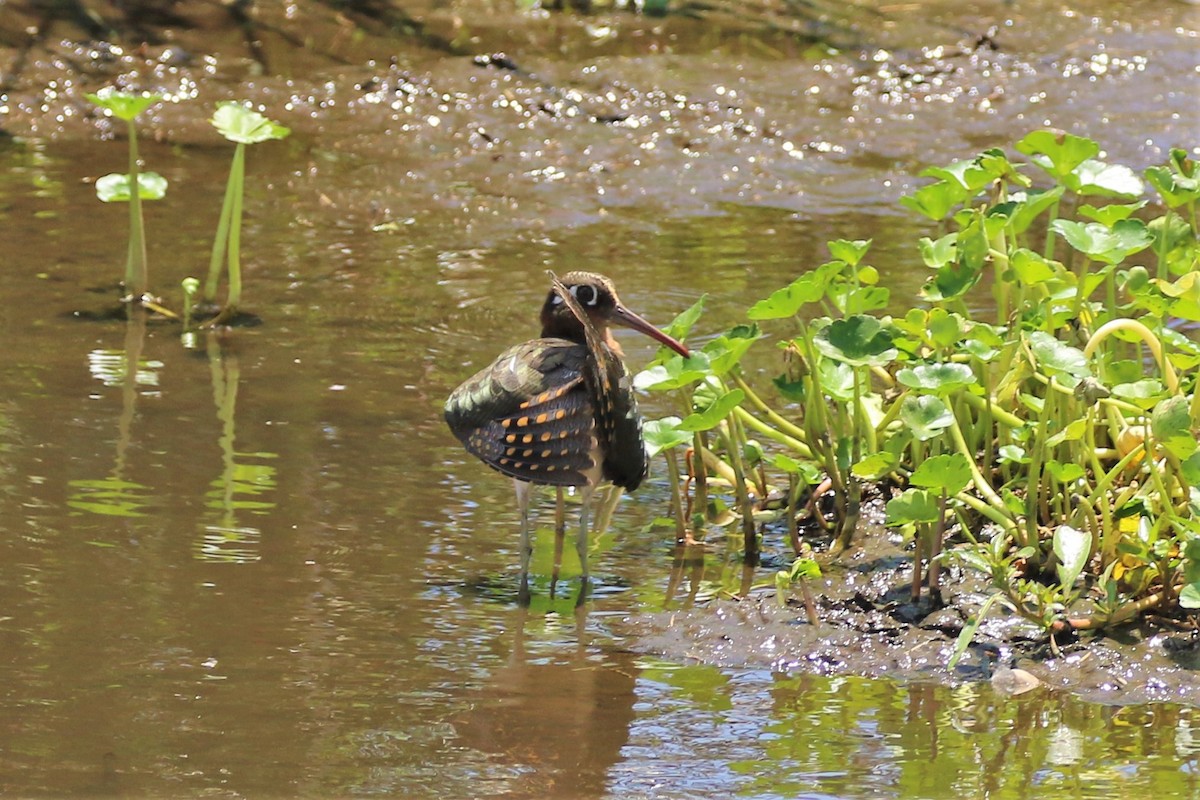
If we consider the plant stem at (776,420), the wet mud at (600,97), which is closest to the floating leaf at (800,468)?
the plant stem at (776,420)

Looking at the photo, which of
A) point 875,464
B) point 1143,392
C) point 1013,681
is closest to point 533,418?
point 875,464

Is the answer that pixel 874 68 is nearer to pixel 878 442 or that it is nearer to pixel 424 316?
pixel 424 316

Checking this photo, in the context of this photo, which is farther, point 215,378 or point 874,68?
point 874,68

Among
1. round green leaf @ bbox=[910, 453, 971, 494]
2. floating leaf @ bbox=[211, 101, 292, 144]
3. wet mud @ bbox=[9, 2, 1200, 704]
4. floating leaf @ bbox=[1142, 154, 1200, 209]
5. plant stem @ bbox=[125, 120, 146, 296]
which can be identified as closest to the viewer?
round green leaf @ bbox=[910, 453, 971, 494]

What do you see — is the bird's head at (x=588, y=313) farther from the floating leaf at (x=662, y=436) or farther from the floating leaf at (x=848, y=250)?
the floating leaf at (x=848, y=250)

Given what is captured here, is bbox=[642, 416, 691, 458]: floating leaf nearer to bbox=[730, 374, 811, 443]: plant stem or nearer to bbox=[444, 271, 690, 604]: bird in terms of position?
bbox=[444, 271, 690, 604]: bird

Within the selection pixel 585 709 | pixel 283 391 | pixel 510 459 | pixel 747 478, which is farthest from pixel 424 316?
pixel 585 709

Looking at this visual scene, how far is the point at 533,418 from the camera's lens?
4.38 m

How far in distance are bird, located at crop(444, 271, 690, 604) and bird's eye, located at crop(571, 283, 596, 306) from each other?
0.96ft

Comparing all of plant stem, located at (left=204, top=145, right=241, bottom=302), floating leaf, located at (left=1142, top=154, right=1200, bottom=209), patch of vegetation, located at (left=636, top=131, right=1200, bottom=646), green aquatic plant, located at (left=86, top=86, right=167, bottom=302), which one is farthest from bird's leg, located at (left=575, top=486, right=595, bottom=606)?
green aquatic plant, located at (left=86, top=86, right=167, bottom=302)

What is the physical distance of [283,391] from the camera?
596 centimetres

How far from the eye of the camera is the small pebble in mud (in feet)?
12.9

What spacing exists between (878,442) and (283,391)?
7.18 feet

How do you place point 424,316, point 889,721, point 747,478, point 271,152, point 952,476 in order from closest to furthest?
point 889,721
point 952,476
point 747,478
point 424,316
point 271,152
